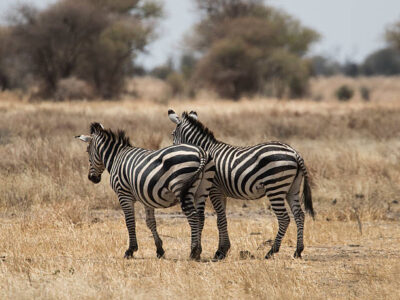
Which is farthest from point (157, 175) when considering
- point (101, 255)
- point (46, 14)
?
point (46, 14)

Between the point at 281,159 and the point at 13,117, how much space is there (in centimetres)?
1361

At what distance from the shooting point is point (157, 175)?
24.7 feet

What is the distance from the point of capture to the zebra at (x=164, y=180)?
746 cm

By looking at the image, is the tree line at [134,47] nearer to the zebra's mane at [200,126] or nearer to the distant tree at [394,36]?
the distant tree at [394,36]

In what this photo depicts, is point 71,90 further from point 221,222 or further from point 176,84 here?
point 221,222

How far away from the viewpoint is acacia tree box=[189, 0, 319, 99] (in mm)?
44688

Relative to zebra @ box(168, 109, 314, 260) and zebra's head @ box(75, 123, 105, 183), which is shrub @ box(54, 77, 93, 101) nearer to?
zebra's head @ box(75, 123, 105, 183)

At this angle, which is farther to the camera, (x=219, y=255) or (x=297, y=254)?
(x=219, y=255)

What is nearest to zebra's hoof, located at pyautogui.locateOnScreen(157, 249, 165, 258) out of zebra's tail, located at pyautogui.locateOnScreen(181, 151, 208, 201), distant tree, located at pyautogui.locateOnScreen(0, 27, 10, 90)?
zebra's tail, located at pyautogui.locateOnScreen(181, 151, 208, 201)

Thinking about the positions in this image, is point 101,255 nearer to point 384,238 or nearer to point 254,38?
point 384,238

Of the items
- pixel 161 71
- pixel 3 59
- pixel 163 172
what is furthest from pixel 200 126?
pixel 161 71

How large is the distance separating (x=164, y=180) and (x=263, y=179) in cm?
122

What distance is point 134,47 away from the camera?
46.0m

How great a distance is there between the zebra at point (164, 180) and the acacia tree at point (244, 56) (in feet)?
120
